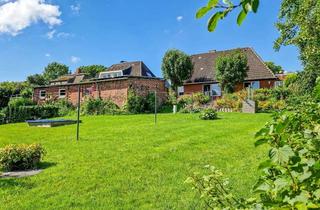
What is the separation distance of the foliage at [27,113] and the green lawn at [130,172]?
19.3 metres

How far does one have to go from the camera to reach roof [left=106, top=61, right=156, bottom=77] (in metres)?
40.3

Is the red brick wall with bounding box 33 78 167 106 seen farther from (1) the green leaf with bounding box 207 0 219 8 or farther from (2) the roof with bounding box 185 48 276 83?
(1) the green leaf with bounding box 207 0 219 8

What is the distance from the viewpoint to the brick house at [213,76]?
36.6 metres

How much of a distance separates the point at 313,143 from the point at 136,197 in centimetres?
467

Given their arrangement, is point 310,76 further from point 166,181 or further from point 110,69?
point 110,69

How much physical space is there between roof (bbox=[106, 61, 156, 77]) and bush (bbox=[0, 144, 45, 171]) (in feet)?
103

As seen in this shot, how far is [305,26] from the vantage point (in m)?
17.5

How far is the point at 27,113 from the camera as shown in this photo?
101ft

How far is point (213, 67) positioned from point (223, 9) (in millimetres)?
39787

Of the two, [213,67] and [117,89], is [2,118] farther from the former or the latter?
[213,67]

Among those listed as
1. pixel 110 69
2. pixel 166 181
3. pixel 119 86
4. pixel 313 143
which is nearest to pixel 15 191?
pixel 166 181

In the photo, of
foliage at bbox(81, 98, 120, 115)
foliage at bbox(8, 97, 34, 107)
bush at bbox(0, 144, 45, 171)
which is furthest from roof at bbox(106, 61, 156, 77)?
bush at bbox(0, 144, 45, 171)

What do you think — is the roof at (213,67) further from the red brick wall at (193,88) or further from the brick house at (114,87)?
Result: the brick house at (114,87)

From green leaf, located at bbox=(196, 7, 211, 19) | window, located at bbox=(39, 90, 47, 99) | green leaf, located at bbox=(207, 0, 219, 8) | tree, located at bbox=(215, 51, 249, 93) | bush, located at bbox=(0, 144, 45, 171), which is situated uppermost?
tree, located at bbox=(215, 51, 249, 93)
